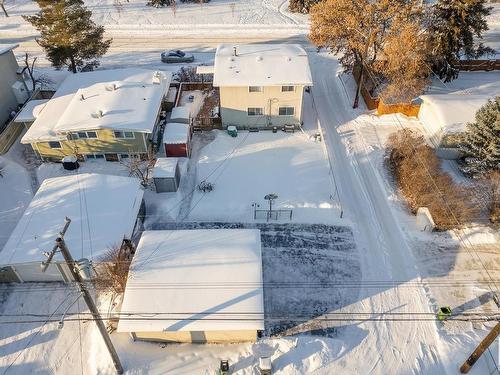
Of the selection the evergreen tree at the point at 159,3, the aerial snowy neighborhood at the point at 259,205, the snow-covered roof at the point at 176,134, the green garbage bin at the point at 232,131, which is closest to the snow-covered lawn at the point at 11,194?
the aerial snowy neighborhood at the point at 259,205

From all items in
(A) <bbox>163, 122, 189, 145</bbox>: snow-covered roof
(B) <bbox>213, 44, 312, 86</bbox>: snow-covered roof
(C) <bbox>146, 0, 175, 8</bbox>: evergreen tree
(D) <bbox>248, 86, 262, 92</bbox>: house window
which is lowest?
(A) <bbox>163, 122, 189, 145</bbox>: snow-covered roof

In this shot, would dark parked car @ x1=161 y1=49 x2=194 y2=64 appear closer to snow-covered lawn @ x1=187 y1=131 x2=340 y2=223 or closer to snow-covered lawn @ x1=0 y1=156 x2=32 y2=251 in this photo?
snow-covered lawn @ x1=187 y1=131 x2=340 y2=223

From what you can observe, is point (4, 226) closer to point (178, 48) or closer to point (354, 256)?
point (354, 256)

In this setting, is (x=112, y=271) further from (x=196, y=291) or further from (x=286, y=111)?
(x=286, y=111)

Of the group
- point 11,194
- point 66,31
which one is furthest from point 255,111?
point 11,194

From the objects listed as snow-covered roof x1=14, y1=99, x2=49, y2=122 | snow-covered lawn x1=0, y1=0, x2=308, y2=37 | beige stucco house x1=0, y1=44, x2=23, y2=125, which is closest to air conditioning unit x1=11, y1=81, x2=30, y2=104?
beige stucco house x1=0, y1=44, x2=23, y2=125
